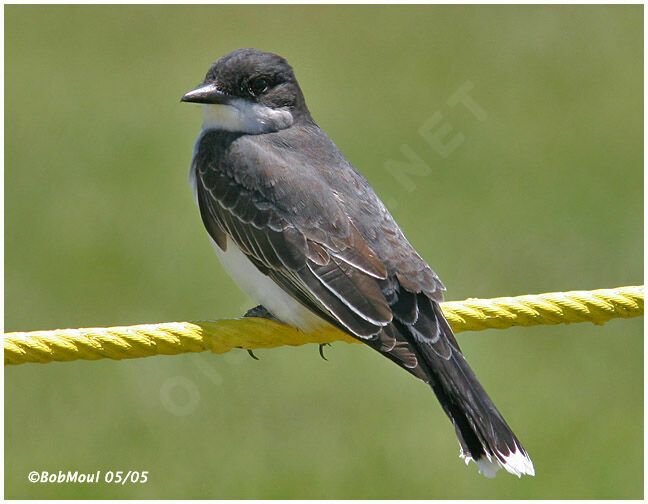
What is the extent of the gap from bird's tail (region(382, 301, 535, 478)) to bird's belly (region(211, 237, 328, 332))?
0.54 metres

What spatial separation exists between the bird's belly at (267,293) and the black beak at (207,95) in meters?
0.87

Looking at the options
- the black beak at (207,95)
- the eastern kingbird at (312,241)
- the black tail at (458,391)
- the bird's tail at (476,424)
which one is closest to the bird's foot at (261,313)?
the eastern kingbird at (312,241)

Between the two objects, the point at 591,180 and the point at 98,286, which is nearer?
the point at 98,286

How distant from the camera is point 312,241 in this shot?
6.26 meters

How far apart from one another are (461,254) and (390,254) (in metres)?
4.70

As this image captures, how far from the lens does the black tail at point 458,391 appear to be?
19.0 ft

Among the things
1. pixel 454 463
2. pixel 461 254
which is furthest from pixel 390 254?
pixel 461 254

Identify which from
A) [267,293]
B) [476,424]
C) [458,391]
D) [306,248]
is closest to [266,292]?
[267,293]

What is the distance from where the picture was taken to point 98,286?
34.2ft

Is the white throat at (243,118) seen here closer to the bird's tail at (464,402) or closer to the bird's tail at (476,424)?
the bird's tail at (464,402)

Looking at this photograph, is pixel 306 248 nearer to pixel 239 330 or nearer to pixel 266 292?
pixel 266 292

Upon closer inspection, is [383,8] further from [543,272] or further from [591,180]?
[543,272]

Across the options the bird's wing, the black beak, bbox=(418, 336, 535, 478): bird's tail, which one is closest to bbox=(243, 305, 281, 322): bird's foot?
the bird's wing

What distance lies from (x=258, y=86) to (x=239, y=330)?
6.83ft
